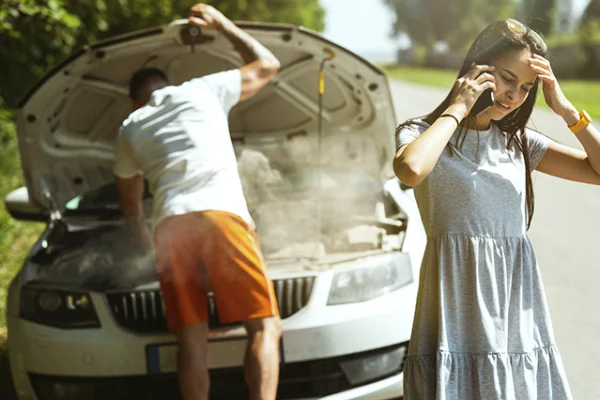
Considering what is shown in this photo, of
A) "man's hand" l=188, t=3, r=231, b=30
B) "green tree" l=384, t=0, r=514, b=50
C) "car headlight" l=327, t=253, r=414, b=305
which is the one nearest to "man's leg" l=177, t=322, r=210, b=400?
"car headlight" l=327, t=253, r=414, b=305

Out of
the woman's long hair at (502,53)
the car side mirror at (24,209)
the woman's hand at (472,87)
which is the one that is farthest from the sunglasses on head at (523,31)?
the car side mirror at (24,209)

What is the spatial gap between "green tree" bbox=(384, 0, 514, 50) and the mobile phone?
187ft

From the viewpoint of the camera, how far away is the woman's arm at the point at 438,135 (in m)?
2.01

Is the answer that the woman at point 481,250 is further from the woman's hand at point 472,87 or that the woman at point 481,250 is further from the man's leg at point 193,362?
the man's leg at point 193,362

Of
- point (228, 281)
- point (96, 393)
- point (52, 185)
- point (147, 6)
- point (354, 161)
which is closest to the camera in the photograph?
point (228, 281)

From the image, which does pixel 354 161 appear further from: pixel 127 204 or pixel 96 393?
pixel 96 393

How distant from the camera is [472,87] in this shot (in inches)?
82.0

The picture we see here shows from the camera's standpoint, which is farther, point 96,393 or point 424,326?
point 96,393

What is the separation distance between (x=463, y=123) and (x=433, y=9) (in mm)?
68740

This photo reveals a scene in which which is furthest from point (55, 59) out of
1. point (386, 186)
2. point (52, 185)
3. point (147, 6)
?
point (386, 186)

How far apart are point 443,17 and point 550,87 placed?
222 ft

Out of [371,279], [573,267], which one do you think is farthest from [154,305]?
[573,267]

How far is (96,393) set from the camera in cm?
321

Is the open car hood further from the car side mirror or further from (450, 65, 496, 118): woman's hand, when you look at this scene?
(450, 65, 496, 118): woman's hand
